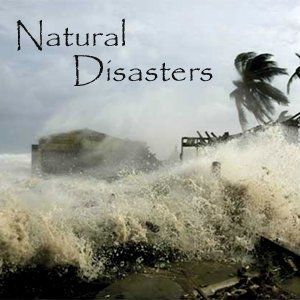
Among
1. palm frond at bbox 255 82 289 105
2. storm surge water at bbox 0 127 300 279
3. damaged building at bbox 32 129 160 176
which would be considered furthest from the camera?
damaged building at bbox 32 129 160 176

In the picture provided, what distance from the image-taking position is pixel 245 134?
63.2 feet

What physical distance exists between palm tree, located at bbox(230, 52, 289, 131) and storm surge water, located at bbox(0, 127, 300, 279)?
13.8 metres

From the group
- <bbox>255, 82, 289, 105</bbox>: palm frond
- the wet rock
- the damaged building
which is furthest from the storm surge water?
the damaged building

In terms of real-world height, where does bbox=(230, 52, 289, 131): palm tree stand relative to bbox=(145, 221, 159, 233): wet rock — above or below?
above

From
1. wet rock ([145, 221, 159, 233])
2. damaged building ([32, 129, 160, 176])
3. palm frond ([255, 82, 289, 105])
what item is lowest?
wet rock ([145, 221, 159, 233])

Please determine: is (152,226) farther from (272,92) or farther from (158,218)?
(272,92)

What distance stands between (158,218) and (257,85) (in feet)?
63.8

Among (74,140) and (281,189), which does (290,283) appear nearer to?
(281,189)

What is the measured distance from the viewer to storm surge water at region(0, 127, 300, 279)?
307 inches

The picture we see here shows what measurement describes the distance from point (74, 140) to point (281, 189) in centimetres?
1900

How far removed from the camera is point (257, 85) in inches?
1080

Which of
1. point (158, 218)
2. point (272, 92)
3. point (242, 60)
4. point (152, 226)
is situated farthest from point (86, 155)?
point (152, 226)

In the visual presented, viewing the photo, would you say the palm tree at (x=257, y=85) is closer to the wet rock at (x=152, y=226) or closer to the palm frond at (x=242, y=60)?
the palm frond at (x=242, y=60)

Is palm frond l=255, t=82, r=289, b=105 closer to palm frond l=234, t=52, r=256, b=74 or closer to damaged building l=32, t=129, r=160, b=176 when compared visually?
palm frond l=234, t=52, r=256, b=74
